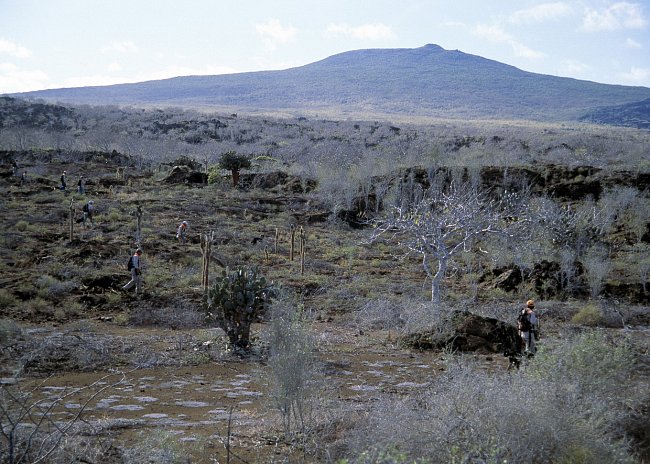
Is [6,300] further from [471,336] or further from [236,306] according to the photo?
[471,336]

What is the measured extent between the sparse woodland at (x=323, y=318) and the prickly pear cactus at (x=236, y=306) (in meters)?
0.04

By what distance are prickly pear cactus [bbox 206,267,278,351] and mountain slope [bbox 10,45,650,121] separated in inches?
3976

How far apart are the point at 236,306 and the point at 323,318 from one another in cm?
371

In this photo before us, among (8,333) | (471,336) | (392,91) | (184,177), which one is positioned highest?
(392,91)

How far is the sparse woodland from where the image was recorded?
596 centimetres

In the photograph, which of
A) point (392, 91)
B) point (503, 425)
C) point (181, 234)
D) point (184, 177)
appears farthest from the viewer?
point (392, 91)

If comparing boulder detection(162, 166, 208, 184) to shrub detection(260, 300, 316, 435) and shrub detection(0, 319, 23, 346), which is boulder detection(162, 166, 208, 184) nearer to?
shrub detection(0, 319, 23, 346)

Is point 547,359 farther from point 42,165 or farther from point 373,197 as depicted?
point 42,165

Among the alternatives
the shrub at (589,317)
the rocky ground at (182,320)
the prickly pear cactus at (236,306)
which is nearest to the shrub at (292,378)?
the rocky ground at (182,320)

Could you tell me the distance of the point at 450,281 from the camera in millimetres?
19016

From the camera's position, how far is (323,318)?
14.6 m

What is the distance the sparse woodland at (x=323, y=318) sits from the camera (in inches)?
235

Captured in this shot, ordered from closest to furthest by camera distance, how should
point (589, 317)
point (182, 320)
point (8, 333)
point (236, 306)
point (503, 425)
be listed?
1. point (503, 425)
2. point (8, 333)
3. point (236, 306)
4. point (182, 320)
5. point (589, 317)

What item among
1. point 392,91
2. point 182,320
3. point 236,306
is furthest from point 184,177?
point 392,91
